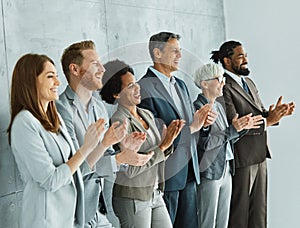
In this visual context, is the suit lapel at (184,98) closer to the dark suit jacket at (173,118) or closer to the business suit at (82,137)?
the dark suit jacket at (173,118)

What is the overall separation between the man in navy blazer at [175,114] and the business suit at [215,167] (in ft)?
0.39

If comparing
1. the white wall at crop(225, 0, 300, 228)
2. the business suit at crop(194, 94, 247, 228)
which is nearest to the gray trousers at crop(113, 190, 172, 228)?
the business suit at crop(194, 94, 247, 228)

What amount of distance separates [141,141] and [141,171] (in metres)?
0.17

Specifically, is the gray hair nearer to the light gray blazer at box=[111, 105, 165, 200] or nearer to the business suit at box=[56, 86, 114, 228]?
the light gray blazer at box=[111, 105, 165, 200]

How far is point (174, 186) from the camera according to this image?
3395 millimetres

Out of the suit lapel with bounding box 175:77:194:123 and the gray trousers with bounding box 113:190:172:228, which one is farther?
the suit lapel with bounding box 175:77:194:123

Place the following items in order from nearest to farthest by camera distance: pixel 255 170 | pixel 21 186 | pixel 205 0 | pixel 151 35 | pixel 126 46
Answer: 1. pixel 21 186
2. pixel 126 46
3. pixel 151 35
4. pixel 255 170
5. pixel 205 0

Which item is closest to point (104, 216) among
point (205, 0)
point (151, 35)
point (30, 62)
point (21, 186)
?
point (21, 186)

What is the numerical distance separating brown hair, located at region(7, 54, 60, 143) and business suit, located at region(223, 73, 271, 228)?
157 centimetres

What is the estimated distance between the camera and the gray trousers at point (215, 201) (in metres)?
3.75

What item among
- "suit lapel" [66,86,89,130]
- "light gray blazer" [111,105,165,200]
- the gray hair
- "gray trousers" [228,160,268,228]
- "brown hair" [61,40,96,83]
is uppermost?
"brown hair" [61,40,96,83]

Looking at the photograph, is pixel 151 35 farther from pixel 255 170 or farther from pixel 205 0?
pixel 255 170

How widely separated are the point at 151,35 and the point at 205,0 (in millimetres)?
835

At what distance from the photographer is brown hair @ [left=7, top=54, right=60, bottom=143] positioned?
8.48 ft
